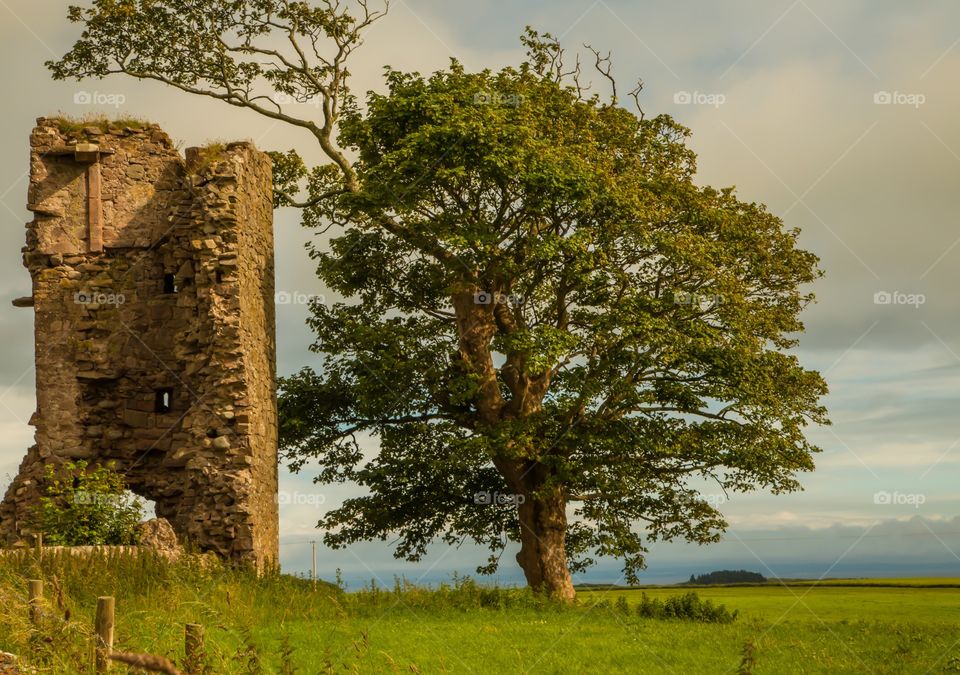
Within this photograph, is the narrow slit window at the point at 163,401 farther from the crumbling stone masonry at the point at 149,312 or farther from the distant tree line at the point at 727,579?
the distant tree line at the point at 727,579

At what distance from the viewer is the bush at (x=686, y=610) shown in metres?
20.0

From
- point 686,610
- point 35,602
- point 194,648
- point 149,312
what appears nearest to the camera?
point 194,648

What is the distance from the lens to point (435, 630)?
619 inches

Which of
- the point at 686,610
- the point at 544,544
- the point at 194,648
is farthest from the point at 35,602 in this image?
the point at 544,544

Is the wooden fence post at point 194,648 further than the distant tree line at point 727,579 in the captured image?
No

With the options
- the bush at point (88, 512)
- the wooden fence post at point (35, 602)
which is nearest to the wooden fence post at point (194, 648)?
the wooden fence post at point (35, 602)

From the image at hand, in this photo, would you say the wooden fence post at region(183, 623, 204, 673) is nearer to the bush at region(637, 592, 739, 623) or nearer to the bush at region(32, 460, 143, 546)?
the bush at region(32, 460, 143, 546)

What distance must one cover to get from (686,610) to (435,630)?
6.51 meters

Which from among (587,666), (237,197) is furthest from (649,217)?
(587,666)

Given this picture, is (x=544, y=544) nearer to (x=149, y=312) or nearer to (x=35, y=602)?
(x=149, y=312)

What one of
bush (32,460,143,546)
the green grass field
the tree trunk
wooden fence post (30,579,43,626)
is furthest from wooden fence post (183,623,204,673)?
the tree trunk

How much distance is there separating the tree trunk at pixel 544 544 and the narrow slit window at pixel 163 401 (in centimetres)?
777

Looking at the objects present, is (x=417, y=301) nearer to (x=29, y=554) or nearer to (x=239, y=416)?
(x=239, y=416)

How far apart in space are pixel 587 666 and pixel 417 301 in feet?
40.6
